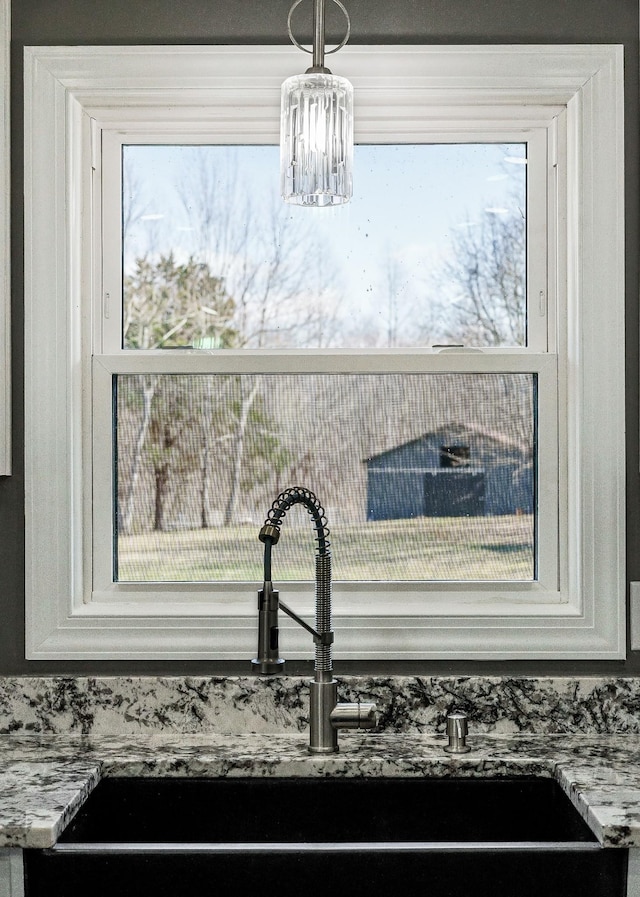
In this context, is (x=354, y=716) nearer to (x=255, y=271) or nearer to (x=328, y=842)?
(x=328, y=842)

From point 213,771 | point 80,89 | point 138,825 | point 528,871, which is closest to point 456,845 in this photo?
point 528,871

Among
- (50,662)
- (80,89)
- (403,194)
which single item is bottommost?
(50,662)

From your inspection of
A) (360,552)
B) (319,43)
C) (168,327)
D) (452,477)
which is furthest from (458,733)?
(319,43)

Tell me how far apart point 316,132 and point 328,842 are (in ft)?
4.25

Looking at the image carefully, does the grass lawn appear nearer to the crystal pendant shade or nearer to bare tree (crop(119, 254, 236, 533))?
bare tree (crop(119, 254, 236, 533))

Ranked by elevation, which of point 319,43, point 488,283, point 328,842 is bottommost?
point 328,842

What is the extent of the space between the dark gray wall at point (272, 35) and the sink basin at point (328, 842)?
0.89 ft

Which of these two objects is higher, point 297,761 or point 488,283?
point 488,283

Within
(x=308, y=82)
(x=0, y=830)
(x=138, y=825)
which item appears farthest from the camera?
(x=138, y=825)

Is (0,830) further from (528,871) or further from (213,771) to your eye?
(528,871)

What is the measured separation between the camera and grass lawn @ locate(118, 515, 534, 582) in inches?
79.5

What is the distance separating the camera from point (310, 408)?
6.65 ft

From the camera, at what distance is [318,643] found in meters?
1.82

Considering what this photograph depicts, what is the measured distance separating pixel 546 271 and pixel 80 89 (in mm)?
1079
